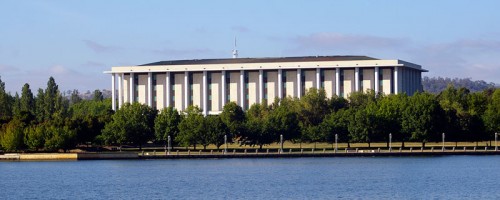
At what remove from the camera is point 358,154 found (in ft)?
387

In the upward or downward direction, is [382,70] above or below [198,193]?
above

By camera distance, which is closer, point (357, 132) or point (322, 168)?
point (322, 168)

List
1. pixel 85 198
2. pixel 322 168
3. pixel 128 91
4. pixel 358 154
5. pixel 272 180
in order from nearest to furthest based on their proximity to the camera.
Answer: pixel 85 198
pixel 272 180
pixel 322 168
pixel 358 154
pixel 128 91

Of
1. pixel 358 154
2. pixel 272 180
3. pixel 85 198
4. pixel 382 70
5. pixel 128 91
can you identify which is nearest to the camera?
pixel 85 198

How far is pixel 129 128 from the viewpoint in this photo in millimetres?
127688

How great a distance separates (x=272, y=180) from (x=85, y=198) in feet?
51.4

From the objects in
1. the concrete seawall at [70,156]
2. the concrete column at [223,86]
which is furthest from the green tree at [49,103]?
the concrete seawall at [70,156]

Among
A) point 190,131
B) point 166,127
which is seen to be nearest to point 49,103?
point 166,127

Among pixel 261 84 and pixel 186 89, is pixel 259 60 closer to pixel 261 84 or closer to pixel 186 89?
pixel 261 84

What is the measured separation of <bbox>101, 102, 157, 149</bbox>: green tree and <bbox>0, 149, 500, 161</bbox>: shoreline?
3993 millimetres

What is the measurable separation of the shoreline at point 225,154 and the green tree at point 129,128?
13.1 feet

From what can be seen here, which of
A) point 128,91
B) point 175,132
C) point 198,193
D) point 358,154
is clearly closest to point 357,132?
point 358,154

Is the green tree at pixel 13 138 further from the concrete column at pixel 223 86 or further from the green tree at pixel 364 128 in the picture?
the concrete column at pixel 223 86

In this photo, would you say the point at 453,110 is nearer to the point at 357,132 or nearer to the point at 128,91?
the point at 357,132
